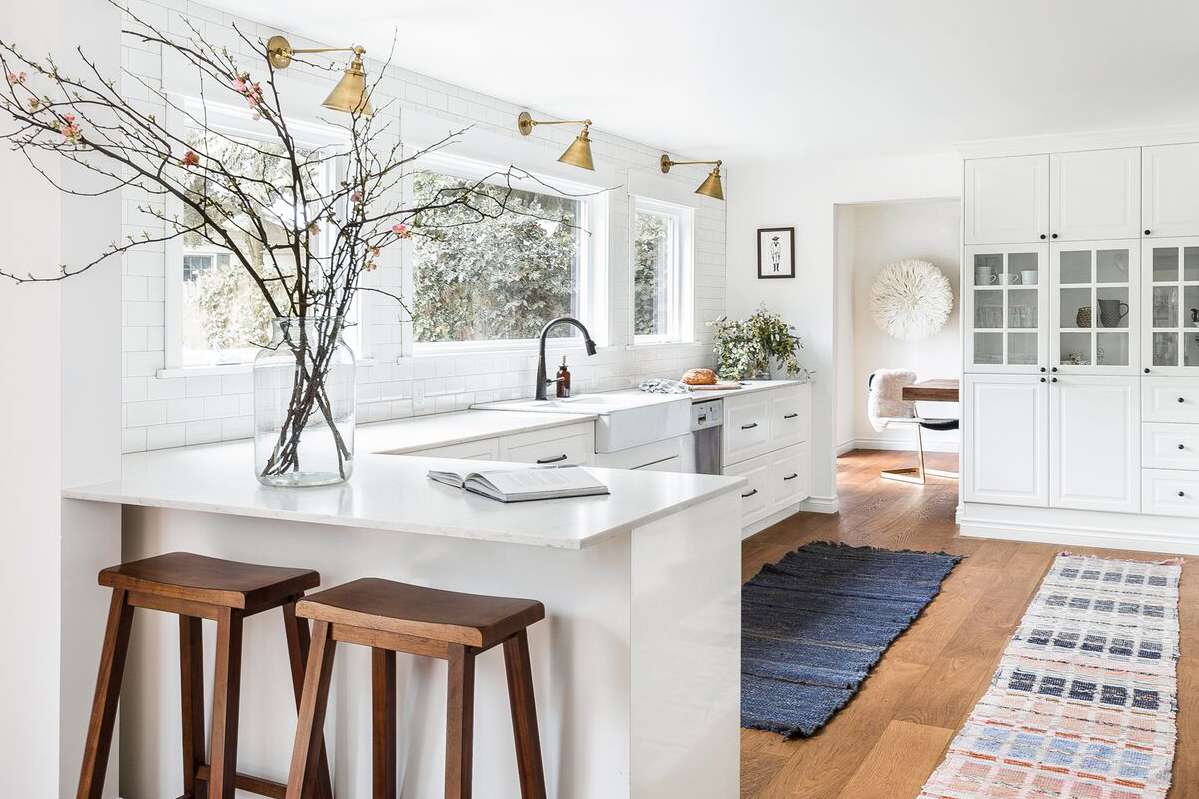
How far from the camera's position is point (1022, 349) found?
590cm

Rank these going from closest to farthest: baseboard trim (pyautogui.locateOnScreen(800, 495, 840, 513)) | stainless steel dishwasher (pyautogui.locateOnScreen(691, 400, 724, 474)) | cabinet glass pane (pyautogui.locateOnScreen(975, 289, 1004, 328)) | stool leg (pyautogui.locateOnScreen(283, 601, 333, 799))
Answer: stool leg (pyautogui.locateOnScreen(283, 601, 333, 799)) → stainless steel dishwasher (pyautogui.locateOnScreen(691, 400, 724, 474)) → cabinet glass pane (pyautogui.locateOnScreen(975, 289, 1004, 328)) → baseboard trim (pyautogui.locateOnScreen(800, 495, 840, 513))

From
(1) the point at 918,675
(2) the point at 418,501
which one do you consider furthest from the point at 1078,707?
(2) the point at 418,501

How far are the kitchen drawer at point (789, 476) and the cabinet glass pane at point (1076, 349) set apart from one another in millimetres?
1639

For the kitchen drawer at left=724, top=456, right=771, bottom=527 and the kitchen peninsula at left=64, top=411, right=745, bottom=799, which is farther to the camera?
the kitchen drawer at left=724, top=456, right=771, bottom=527

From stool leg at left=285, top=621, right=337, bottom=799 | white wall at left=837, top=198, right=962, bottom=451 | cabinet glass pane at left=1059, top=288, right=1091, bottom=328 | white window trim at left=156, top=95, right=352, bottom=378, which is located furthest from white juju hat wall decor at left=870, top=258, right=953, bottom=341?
stool leg at left=285, top=621, right=337, bottom=799

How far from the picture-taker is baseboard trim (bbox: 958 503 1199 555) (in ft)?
18.3

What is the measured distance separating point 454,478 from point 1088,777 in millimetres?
1975

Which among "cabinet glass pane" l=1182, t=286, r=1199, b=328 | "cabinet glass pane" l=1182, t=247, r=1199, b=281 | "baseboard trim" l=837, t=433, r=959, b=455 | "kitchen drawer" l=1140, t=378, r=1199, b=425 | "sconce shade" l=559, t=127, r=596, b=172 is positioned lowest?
"baseboard trim" l=837, t=433, r=959, b=455

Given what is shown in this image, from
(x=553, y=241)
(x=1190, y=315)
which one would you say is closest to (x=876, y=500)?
(x=1190, y=315)

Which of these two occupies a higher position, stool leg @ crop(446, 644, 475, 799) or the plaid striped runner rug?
stool leg @ crop(446, 644, 475, 799)

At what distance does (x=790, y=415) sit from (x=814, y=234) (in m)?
1.20

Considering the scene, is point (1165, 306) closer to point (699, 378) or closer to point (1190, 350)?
point (1190, 350)

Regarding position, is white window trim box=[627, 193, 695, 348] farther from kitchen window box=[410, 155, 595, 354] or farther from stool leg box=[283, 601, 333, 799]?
stool leg box=[283, 601, 333, 799]

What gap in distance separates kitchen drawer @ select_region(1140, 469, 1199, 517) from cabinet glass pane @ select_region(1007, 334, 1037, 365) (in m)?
0.86
